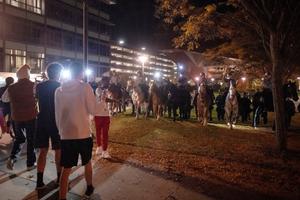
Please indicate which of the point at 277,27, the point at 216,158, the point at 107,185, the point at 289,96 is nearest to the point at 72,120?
the point at 107,185

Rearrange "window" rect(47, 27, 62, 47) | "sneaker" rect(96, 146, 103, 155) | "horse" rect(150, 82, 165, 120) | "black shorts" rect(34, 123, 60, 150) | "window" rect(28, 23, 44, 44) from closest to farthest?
"black shorts" rect(34, 123, 60, 150), "sneaker" rect(96, 146, 103, 155), "horse" rect(150, 82, 165, 120), "window" rect(28, 23, 44, 44), "window" rect(47, 27, 62, 47)

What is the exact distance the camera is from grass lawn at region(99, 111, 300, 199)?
656cm

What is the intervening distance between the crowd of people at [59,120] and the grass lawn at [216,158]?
1604mm

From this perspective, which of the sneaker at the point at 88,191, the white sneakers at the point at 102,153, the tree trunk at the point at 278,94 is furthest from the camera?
the tree trunk at the point at 278,94

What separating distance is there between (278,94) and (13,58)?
3581 cm

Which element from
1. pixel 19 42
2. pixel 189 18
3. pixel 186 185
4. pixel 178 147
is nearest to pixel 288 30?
pixel 189 18

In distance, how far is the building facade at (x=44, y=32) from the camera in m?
38.3

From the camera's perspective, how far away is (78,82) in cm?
533

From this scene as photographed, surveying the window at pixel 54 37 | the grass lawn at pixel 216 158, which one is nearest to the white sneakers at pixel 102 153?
the grass lawn at pixel 216 158

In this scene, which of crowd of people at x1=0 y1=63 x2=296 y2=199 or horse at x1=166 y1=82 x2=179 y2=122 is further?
horse at x1=166 y1=82 x2=179 y2=122

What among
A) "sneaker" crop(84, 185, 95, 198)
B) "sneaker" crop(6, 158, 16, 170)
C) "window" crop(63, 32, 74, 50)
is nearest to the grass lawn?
"sneaker" crop(84, 185, 95, 198)

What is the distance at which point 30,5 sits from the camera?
1665 inches

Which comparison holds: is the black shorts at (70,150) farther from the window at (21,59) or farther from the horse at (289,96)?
the window at (21,59)

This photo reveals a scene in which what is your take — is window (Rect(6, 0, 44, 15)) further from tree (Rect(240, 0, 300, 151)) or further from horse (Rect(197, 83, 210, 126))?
tree (Rect(240, 0, 300, 151))
